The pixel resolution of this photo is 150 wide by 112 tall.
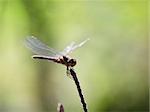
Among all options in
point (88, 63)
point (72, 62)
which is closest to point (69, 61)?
point (72, 62)

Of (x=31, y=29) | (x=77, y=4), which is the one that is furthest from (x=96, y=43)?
(x=31, y=29)

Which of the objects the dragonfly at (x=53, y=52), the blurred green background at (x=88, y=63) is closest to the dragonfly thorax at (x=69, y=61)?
the dragonfly at (x=53, y=52)

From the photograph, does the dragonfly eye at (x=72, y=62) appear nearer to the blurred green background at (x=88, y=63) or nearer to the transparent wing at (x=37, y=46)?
the transparent wing at (x=37, y=46)

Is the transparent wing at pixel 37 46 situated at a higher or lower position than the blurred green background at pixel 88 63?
lower

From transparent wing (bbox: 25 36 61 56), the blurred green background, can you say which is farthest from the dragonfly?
the blurred green background

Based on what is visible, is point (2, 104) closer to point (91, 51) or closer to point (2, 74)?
point (2, 74)

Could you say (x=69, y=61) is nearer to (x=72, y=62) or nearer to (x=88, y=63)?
(x=72, y=62)

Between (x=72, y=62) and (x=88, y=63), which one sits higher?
(x=88, y=63)

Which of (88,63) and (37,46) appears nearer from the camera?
(37,46)
